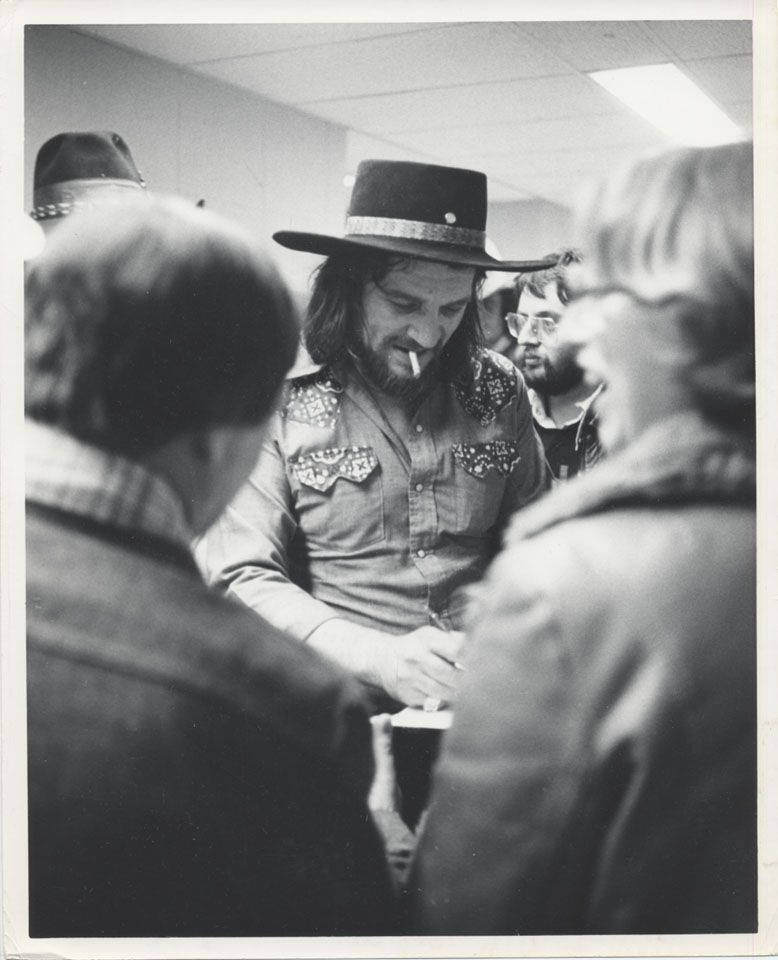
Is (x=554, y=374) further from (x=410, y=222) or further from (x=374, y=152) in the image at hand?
(x=374, y=152)

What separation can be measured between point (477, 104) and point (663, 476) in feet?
2.79

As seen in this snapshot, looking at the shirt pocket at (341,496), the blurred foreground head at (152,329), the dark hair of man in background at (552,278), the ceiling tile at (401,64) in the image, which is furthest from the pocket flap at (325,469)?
the ceiling tile at (401,64)

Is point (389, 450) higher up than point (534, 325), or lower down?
lower down

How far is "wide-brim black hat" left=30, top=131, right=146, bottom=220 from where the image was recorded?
6.27ft

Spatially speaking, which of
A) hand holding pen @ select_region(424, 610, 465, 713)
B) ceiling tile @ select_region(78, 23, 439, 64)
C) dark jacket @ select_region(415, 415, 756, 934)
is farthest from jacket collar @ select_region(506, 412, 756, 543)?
ceiling tile @ select_region(78, 23, 439, 64)

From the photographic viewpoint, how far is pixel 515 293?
1.96 metres

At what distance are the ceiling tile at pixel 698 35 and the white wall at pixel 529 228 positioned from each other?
0.41 metres

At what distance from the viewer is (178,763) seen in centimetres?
190

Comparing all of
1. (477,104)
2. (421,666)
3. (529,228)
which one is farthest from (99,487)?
(477,104)

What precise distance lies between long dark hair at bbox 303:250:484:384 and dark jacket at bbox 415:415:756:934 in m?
0.40

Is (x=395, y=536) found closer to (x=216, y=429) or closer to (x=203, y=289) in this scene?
(x=216, y=429)

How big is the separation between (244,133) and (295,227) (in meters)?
0.23

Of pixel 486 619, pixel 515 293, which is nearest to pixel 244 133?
pixel 515 293

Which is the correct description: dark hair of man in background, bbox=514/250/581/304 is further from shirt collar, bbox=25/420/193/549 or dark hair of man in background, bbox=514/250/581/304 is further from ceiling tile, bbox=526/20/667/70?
shirt collar, bbox=25/420/193/549
